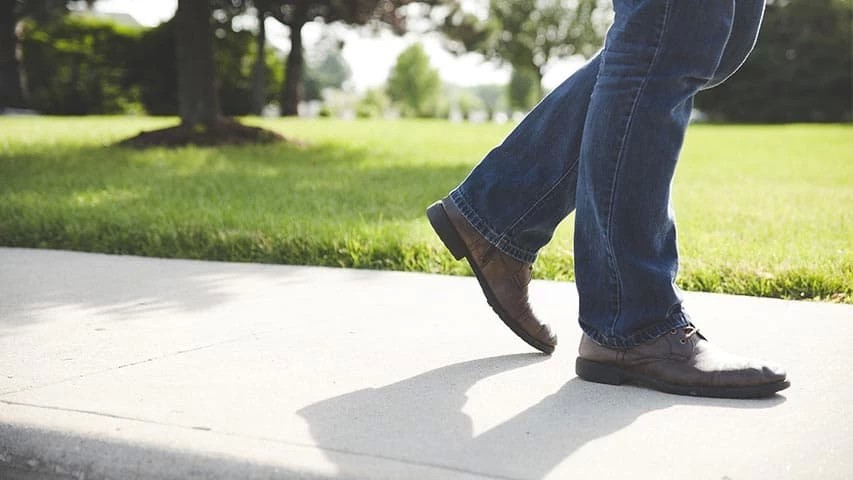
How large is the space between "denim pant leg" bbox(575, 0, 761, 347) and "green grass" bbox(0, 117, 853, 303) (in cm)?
133

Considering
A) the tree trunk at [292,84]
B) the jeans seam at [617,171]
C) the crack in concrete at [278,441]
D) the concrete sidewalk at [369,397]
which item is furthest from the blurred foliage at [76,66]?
the jeans seam at [617,171]

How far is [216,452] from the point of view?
154cm

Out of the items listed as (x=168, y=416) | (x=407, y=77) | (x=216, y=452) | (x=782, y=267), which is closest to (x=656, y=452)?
(x=216, y=452)

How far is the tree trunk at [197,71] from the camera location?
376 inches

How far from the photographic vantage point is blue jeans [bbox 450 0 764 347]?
6.20 feet

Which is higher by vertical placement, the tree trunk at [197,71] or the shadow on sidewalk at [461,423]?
the tree trunk at [197,71]

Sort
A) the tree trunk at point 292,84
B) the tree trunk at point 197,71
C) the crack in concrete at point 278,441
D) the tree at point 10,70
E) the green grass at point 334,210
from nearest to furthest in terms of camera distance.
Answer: the crack in concrete at point 278,441 → the green grass at point 334,210 → the tree trunk at point 197,71 → the tree at point 10,70 → the tree trunk at point 292,84

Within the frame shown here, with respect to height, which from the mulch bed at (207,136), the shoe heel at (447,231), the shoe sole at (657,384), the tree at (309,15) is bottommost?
the mulch bed at (207,136)

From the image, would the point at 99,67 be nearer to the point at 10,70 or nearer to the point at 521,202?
the point at 10,70

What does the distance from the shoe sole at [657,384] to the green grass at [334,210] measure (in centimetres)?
132

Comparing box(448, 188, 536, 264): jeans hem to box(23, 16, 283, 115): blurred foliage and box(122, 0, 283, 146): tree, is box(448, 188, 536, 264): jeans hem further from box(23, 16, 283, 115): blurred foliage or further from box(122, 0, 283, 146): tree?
box(23, 16, 283, 115): blurred foliage

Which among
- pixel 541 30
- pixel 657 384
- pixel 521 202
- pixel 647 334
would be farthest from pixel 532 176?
pixel 541 30

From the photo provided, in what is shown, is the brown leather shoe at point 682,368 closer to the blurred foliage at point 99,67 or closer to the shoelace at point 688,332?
the shoelace at point 688,332

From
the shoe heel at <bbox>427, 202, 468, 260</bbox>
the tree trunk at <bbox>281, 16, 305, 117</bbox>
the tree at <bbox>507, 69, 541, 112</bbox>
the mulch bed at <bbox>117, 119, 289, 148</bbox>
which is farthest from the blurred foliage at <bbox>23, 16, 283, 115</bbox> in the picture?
the tree at <bbox>507, 69, 541, 112</bbox>
